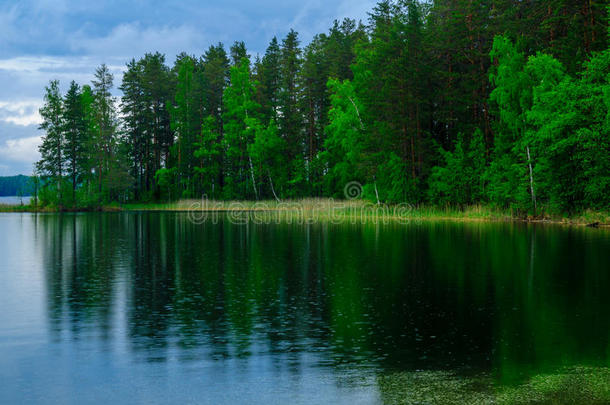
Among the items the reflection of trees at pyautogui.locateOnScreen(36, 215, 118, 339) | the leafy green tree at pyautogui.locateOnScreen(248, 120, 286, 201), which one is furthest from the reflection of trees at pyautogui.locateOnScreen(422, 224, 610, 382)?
the leafy green tree at pyautogui.locateOnScreen(248, 120, 286, 201)

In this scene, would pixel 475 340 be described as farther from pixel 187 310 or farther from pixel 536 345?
pixel 187 310

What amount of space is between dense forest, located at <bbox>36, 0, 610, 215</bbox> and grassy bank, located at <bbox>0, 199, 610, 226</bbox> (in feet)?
3.56

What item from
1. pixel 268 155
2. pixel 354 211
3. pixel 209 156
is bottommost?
pixel 354 211

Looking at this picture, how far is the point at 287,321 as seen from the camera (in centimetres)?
1326

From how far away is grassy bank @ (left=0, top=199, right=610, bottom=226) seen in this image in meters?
49.7

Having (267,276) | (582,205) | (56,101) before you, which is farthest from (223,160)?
(267,276)

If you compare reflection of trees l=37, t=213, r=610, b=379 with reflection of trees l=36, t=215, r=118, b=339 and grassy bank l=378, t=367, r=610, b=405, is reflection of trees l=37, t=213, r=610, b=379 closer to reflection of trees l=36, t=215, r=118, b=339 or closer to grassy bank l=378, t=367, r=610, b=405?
reflection of trees l=36, t=215, r=118, b=339

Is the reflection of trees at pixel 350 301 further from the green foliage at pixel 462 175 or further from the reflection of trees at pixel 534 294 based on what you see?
the green foliage at pixel 462 175

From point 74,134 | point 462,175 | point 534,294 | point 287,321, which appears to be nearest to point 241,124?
point 74,134

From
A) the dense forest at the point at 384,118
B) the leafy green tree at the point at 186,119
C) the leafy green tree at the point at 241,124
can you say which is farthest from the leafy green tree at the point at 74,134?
the leafy green tree at the point at 241,124

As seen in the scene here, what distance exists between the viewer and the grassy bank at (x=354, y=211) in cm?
4972

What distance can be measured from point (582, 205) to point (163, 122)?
264 feet

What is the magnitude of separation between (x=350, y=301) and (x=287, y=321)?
2908 millimetres

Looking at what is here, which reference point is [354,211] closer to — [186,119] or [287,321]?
[186,119]
